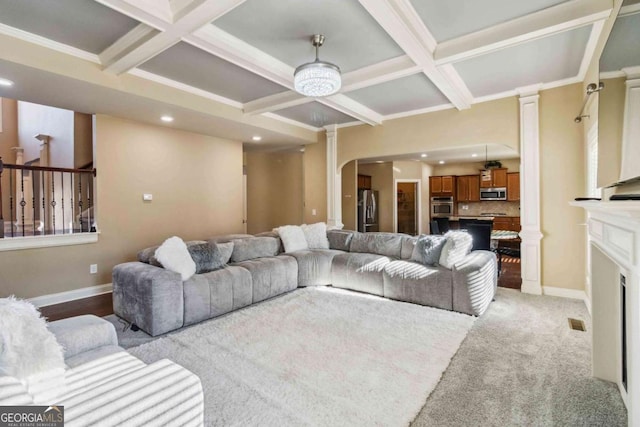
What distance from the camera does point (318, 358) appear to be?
246cm

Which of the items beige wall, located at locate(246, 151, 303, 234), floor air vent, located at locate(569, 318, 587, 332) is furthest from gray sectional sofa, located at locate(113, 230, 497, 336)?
beige wall, located at locate(246, 151, 303, 234)

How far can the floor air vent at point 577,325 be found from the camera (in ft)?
9.90

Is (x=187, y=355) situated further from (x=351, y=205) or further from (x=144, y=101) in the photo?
(x=351, y=205)

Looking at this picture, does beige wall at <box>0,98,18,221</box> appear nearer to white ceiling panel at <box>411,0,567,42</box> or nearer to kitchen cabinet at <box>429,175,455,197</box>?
white ceiling panel at <box>411,0,567,42</box>

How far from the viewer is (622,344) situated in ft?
6.63

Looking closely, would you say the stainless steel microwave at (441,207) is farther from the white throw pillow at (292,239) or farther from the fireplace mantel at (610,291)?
the fireplace mantel at (610,291)

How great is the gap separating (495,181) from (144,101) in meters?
8.72

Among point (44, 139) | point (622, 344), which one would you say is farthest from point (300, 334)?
point (44, 139)

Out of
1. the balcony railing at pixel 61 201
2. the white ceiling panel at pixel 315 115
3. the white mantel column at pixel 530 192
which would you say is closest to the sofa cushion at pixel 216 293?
the balcony railing at pixel 61 201

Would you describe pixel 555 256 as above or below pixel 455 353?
above

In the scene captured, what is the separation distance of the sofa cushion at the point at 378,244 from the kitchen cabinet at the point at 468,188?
18.6 ft

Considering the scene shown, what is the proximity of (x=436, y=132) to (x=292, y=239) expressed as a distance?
288 centimetres

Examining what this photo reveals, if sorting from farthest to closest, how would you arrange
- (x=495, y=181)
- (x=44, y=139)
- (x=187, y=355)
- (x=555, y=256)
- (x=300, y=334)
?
1. (x=495, y=181)
2. (x=44, y=139)
3. (x=555, y=256)
4. (x=300, y=334)
5. (x=187, y=355)

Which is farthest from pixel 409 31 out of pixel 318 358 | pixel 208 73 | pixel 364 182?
pixel 364 182
